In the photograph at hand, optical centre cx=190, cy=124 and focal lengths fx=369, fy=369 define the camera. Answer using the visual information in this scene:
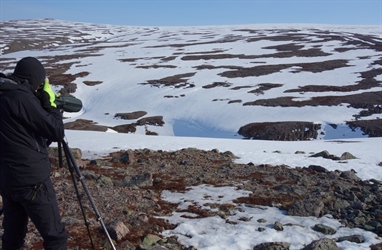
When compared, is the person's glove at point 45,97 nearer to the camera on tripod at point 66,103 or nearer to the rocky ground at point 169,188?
the camera on tripod at point 66,103

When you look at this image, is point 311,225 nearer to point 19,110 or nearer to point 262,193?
point 262,193

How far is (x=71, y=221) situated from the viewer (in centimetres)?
829

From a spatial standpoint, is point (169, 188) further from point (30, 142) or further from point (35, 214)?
point (30, 142)

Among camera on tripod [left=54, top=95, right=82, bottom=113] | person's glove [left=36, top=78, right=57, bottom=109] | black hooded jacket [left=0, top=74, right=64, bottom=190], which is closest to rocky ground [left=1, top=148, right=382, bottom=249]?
camera on tripod [left=54, top=95, right=82, bottom=113]

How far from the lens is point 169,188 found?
11.8 meters

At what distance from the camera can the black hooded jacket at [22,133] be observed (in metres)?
4.56

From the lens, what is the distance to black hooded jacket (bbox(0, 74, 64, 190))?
4.56 meters

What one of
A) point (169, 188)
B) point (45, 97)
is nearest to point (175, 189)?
point (169, 188)

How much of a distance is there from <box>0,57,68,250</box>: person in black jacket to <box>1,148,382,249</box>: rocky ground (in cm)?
150

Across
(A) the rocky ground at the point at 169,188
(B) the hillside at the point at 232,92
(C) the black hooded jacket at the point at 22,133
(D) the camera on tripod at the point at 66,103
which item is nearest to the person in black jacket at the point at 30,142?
(C) the black hooded jacket at the point at 22,133

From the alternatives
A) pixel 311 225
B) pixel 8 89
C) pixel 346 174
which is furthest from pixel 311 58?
pixel 8 89

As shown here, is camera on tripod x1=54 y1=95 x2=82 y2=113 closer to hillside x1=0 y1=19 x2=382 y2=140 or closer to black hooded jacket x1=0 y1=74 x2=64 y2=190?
black hooded jacket x1=0 y1=74 x2=64 y2=190

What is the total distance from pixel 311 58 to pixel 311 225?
7817 centimetres

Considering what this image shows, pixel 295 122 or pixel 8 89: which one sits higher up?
pixel 8 89
